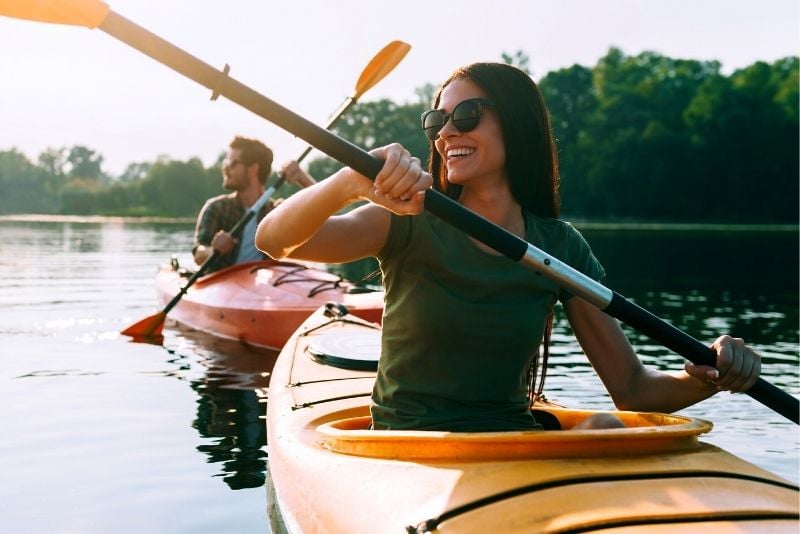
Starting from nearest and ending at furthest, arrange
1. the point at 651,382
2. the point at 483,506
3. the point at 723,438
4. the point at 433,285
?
the point at 483,506, the point at 433,285, the point at 651,382, the point at 723,438

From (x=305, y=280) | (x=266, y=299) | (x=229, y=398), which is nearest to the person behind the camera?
(x=229, y=398)

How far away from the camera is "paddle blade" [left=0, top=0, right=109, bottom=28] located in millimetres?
2518

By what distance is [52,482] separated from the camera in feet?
15.4

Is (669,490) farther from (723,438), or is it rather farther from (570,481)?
(723,438)

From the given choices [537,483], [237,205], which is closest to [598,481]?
[537,483]

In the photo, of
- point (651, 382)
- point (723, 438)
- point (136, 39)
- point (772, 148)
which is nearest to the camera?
point (136, 39)

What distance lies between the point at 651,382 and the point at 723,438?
3082 mm

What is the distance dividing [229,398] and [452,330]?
431cm

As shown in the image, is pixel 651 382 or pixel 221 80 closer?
pixel 221 80

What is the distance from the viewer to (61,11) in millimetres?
2537

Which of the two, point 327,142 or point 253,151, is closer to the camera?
point 327,142

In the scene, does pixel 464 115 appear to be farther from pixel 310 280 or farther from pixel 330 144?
pixel 310 280

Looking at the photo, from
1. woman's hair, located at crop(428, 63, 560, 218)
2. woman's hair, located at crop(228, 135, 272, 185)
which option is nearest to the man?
woman's hair, located at crop(228, 135, 272, 185)

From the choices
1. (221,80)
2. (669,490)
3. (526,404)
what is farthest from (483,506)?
(221,80)
